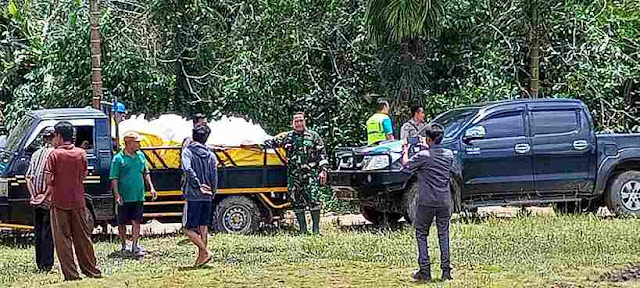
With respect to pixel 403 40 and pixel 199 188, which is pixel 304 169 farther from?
pixel 403 40

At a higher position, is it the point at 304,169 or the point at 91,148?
the point at 91,148

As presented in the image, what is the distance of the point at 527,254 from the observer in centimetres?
1041

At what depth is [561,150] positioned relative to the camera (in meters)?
13.9

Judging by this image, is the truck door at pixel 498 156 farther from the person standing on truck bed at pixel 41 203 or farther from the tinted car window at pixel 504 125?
the person standing on truck bed at pixel 41 203

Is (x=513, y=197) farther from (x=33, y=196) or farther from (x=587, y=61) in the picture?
(x=33, y=196)

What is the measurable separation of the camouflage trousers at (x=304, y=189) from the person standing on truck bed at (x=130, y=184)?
248 cm

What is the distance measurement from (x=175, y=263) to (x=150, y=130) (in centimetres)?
355

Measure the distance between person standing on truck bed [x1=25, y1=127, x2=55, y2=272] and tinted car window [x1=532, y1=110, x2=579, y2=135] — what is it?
23.6 ft

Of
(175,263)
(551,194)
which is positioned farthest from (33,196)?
(551,194)

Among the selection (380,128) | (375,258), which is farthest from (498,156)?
(375,258)

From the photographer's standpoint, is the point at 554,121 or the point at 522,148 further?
the point at 554,121

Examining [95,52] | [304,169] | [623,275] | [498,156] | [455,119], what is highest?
[95,52]

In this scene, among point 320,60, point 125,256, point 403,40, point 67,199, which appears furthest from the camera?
point 320,60

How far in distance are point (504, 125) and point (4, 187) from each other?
7147 millimetres
